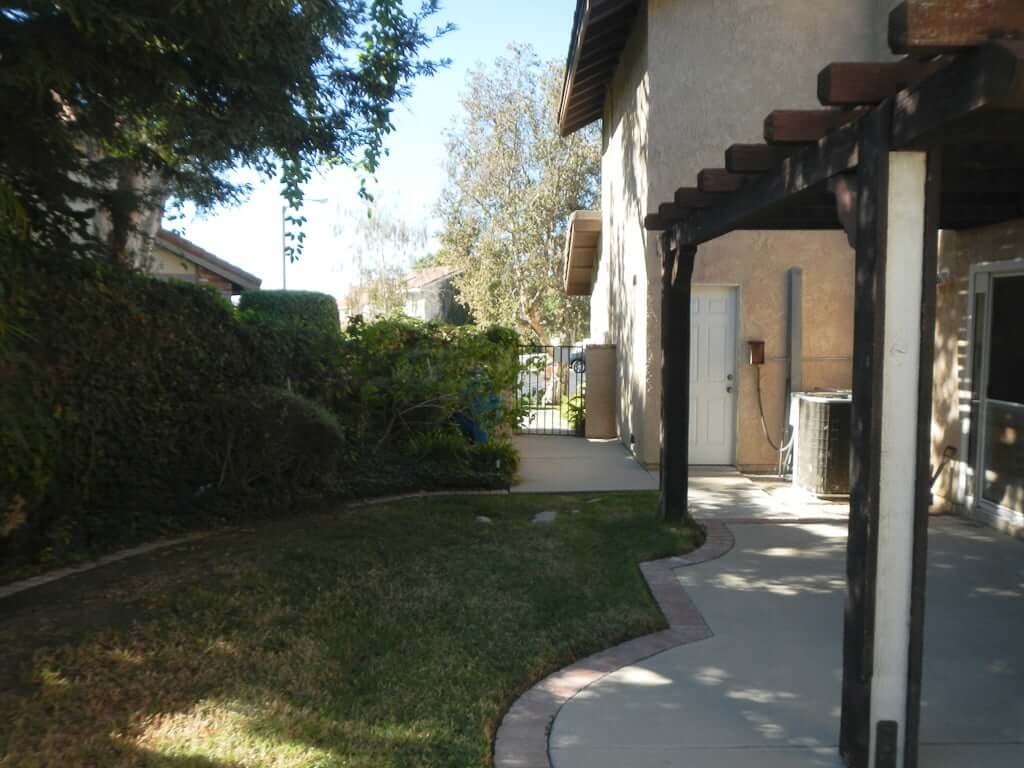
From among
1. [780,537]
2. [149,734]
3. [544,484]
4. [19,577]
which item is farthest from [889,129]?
[544,484]

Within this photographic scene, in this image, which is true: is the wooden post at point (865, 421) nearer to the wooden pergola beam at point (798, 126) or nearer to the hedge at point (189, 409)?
the wooden pergola beam at point (798, 126)

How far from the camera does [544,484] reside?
10508 mm

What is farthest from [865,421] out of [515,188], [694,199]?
[515,188]

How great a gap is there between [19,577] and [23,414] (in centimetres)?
146

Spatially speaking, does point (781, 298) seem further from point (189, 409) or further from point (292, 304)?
point (292, 304)

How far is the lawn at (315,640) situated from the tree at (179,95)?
264 centimetres

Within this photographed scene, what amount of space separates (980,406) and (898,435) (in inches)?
209

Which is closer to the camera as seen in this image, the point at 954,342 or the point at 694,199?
the point at 694,199

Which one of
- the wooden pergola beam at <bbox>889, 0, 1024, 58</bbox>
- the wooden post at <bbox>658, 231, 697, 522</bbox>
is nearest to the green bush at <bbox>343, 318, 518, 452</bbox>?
the wooden post at <bbox>658, 231, 697, 522</bbox>

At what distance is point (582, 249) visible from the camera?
16.9 metres

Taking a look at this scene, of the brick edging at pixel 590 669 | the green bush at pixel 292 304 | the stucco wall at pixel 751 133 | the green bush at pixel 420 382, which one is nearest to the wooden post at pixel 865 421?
the brick edging at pixel 590 669

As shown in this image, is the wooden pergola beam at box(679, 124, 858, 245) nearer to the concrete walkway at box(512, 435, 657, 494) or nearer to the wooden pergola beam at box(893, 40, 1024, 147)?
the wooden pergola beam at box(893, 40, 1024, 147)

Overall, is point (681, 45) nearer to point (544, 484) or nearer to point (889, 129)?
point (544, 484)

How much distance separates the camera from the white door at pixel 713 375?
11.2 m
